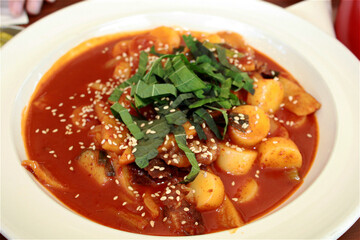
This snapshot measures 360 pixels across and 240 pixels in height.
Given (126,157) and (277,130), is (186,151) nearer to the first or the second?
(126,157)

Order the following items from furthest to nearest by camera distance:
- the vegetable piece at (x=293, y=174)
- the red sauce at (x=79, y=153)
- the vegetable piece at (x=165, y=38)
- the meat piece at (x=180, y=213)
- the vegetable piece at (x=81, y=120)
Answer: the vegetable piece at (x=165, y=38) < the vegetable piece at (x=81, y=120) < the vegetable piece at (x=293, y=174) < the red sauce at (x=79, y=153) < the meat piece at (x=180, y=213)

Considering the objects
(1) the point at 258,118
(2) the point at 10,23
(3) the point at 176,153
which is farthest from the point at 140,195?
(2) the point at 10,23

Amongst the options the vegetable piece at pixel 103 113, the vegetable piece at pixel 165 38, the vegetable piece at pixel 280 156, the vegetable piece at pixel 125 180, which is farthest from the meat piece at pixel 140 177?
the vegetable piece at pixel 165 38

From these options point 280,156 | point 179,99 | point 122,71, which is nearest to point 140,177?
point 179,99

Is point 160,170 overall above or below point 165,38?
below

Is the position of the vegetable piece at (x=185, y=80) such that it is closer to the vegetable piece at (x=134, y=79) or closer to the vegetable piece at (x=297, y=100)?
the vegetable piece at (x=134, y=79)
